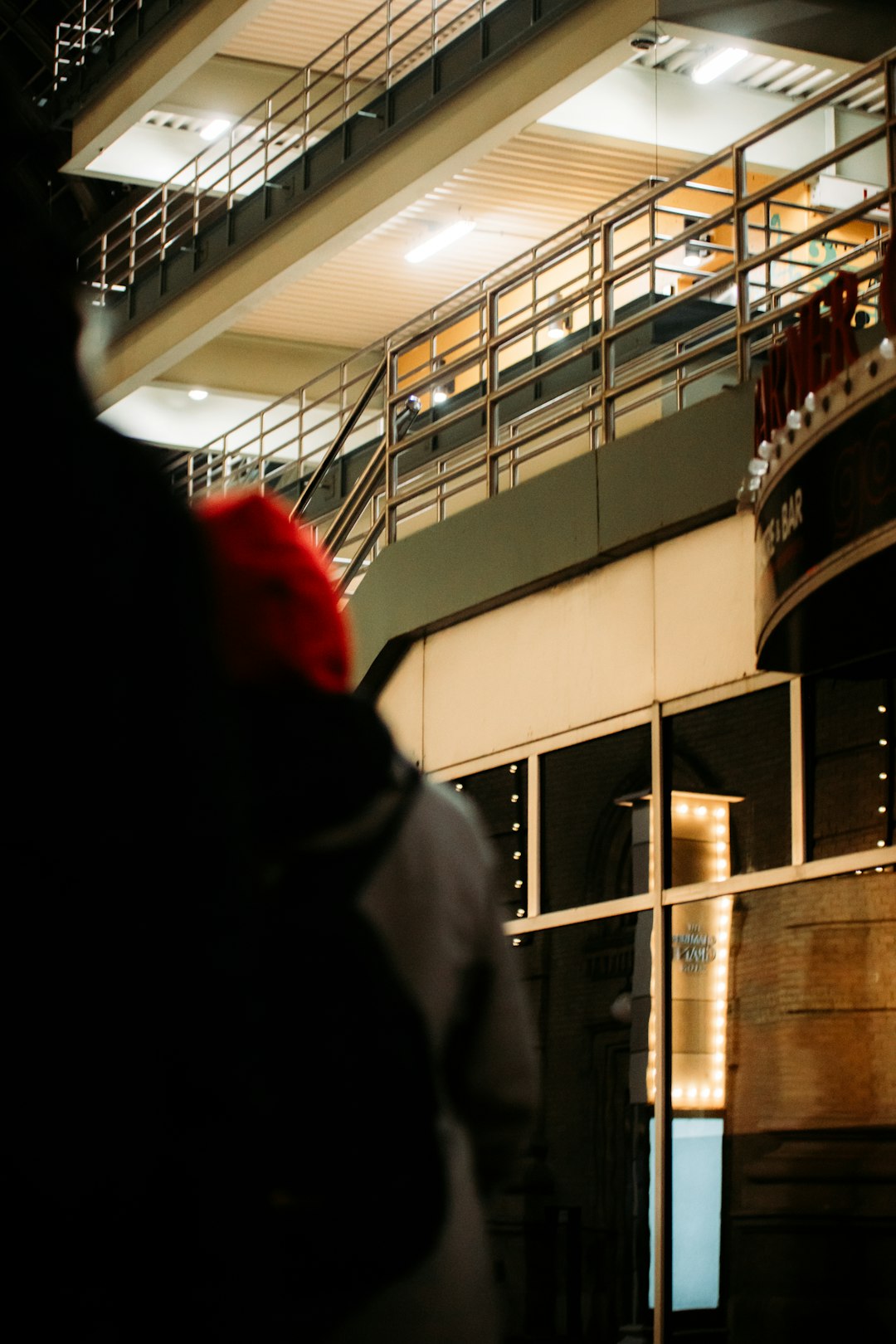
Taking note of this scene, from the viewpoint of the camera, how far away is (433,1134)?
2059mm

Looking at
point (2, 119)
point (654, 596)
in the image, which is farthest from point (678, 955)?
point (2, 119)

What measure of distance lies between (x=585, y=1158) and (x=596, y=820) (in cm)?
184

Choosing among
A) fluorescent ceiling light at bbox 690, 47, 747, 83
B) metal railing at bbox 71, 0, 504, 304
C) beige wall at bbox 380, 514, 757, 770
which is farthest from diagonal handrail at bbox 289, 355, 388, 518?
metal railing at bbox 71, 0, 504, 304

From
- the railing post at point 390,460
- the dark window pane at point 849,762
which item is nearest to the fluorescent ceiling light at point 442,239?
the railing post at point 390,460

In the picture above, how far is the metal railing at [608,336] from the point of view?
1020 centimetres

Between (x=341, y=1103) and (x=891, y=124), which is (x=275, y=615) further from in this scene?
(x=891, y=124)

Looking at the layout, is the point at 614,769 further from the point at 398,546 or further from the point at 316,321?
the point at 316,321

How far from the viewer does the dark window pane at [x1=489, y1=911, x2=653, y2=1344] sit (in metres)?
10.2

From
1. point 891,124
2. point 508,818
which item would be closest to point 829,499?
point 891,124

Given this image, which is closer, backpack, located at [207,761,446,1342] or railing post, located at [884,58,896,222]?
backpack, located at [207,761,446,1342]

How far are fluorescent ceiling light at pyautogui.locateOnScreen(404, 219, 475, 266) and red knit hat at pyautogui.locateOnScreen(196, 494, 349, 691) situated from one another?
67.1 ft

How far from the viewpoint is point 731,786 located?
32.7ft

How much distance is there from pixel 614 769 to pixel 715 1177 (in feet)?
7.56

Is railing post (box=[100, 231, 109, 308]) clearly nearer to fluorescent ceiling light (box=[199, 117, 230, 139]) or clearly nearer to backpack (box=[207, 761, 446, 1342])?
fluorescent ceiling light (box=[199, 117, 230, 139])
